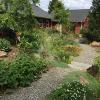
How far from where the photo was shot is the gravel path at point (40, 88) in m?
11.6

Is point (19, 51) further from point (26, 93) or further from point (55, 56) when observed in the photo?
point (26, 93)

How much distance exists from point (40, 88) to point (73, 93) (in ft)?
6.22

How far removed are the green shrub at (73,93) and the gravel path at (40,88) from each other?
2.20 ft

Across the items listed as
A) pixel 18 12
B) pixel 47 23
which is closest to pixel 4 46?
pixel 18 12

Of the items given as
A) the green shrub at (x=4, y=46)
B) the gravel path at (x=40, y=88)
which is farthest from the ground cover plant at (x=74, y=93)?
the green shrub at (x=4, y=46)

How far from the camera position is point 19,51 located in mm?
20156

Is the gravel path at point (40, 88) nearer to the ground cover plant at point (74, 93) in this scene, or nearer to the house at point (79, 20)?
the ground cover plant at point (74, 93)

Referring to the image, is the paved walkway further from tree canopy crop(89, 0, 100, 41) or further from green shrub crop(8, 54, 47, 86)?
tree canopy crop(89, 0, 100, 41)

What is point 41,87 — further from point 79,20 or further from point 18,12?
point 79,20

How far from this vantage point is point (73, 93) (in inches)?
445

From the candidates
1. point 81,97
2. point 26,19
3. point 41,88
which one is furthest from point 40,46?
point 81,97

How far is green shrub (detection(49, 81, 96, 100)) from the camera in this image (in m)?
11.1

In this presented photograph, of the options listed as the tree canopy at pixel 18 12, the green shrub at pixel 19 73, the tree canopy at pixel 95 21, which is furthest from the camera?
the tree canopy at pixel 95 21

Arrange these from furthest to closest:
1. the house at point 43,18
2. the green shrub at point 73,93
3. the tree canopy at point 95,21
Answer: the house at point 43,18 < the tree canopy at point 95,21 < the green shrub at point 73,93
